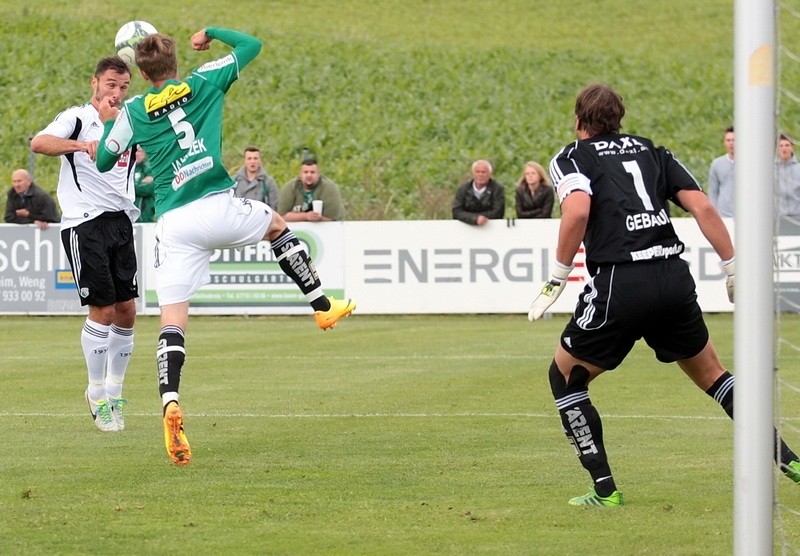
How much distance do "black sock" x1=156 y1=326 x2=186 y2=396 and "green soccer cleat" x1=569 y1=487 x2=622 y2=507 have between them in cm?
225

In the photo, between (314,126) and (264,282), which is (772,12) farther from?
(314,126)

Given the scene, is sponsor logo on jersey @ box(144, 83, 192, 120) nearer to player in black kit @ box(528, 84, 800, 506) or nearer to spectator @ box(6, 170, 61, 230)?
player in black kit @ box(528, 84, 800, 506)

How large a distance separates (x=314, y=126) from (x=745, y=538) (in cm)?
3343

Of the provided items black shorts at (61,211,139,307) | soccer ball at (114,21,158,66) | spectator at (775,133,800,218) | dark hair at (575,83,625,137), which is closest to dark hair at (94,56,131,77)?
soccer ball at (114,21,158,66)

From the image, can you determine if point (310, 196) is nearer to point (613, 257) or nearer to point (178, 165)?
point (178, 165)

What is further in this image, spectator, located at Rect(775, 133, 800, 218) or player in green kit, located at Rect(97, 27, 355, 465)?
spectator, located at Rect(775, 133, 800, 218)

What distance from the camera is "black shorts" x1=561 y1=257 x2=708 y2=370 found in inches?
249

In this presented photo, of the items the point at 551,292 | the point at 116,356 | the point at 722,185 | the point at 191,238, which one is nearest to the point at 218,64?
the point at 191,238

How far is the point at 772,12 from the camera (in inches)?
176

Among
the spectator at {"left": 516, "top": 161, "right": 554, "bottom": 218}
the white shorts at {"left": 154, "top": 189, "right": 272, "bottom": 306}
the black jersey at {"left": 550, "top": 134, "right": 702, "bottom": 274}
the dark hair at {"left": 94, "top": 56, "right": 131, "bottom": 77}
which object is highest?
the dark hair at {"left": 94, "top": 56, "right": 131, "bottom": 77}

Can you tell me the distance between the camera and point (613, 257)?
20.8 ft

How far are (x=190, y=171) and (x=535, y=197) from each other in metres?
12.6

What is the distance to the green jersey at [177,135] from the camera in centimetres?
→ 777

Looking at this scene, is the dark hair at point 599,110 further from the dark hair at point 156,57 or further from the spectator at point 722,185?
the spectator at point 722,185
